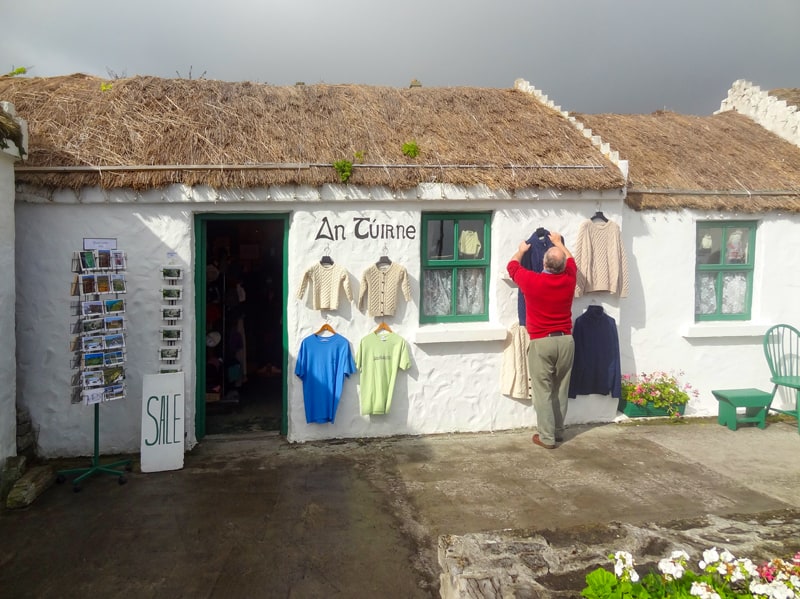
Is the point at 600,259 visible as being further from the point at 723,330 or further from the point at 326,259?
the point at 326,259

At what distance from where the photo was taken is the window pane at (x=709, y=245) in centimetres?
783

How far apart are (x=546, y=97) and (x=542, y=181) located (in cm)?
248

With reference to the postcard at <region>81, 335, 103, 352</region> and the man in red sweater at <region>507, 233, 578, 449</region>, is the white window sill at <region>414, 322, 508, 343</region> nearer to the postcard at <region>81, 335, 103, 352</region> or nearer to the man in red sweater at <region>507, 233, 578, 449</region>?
the man in red sweater at <region>507, 233, 578, 449</region>

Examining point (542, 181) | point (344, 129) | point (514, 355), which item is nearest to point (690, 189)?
point (542, 181)

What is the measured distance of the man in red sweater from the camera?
6156mm

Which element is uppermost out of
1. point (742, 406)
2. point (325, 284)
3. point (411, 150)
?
point (411, 150)

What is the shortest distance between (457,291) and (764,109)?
692 cm

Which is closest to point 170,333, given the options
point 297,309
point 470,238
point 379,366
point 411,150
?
point 297,309

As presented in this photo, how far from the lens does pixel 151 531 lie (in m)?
4.54

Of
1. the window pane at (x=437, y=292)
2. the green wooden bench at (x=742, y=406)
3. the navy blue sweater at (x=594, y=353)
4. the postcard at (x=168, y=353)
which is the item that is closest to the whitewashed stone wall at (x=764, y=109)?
the green wooden bench at (x=742, y=406)

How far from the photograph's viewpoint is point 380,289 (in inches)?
258

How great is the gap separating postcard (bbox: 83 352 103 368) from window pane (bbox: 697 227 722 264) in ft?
24.8

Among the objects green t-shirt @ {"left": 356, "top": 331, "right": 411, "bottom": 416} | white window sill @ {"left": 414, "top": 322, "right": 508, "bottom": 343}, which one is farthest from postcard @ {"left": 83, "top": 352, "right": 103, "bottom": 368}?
white window sill @ {"left": 414, "top": 322, "right": 508, "bottom": 343}

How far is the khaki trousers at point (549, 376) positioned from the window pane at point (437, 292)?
47.1 inches
